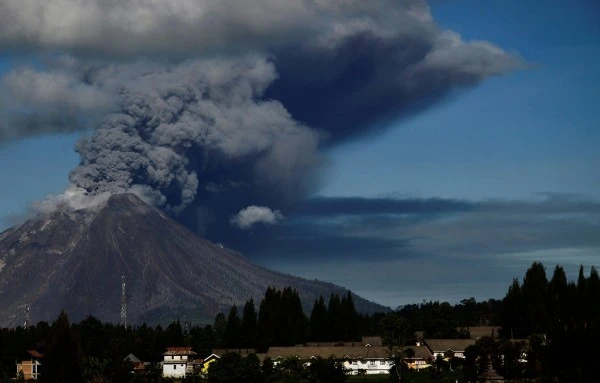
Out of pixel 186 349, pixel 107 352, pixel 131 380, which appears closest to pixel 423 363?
pixel 186 349

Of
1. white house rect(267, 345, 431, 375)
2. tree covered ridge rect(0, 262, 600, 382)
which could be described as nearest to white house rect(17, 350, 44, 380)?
tree covered ridge rect(0, 262, 600, 382)

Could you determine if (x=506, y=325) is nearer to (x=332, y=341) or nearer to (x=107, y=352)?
(x=332, y=341)

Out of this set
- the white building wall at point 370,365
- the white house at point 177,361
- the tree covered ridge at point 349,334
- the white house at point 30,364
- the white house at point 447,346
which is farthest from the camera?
the white house at point 447,346

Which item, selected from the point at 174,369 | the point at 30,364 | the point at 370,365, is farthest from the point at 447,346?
the point at 30,364

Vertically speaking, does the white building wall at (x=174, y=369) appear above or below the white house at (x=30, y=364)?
below

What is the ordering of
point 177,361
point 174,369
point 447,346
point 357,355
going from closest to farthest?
point 357,355, point 174,369, point 177,361, point 447,346

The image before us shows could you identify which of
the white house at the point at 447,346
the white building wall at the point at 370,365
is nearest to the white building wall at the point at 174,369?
the white building wall at the point at 370,365

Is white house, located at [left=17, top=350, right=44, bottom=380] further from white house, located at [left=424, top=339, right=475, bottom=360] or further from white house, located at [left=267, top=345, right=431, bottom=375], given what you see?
white house, located at [left=424, top=339, right=475, bottom=360]

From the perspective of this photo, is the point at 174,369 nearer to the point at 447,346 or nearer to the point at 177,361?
the point at 177,361

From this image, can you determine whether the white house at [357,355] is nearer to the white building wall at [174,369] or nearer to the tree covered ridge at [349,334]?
the tree covered ridge at [349,334]
